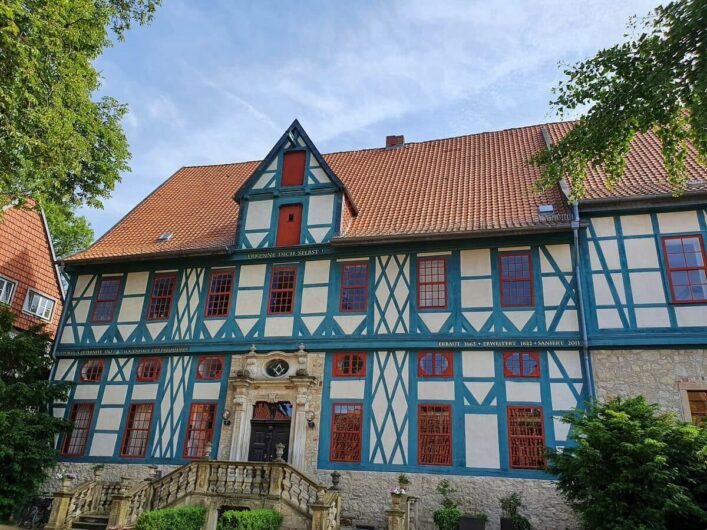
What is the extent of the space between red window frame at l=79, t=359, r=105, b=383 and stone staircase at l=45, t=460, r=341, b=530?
4255 millimetres

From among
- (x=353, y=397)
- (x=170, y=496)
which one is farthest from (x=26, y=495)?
(x=353, y=397)

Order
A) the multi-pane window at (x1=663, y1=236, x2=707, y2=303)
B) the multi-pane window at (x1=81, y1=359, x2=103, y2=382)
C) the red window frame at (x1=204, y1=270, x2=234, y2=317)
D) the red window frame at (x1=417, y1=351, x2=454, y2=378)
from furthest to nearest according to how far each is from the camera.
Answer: the multi-pane window at (x1=81, y1=359, x2=103, y2=382) < the red window frame at (x1=204, y1=270, x2=234, y2=317) < the red window frame at (x1=417, y1=351, x2=454, y2=378) < the multi-pane window at (x1=663, y1=236, x2=707, y2=303)

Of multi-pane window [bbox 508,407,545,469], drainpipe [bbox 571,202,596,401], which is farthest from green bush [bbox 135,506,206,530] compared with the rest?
drainpipe [bbox 571,202,596,401]

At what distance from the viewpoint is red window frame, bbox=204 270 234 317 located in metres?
17.0

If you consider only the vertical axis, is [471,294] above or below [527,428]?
above

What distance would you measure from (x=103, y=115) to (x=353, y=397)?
11.3m

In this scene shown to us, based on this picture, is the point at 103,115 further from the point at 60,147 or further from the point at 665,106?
Answer: the point at 665,106

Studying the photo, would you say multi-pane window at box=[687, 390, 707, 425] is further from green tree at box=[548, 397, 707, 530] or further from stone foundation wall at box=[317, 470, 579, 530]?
stone foundation wall at box=[317, 470, 579, 530]

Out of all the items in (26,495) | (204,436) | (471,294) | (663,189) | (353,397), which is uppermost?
(663,189)

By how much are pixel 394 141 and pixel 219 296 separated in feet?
34.3

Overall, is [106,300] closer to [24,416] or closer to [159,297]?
[159,297]

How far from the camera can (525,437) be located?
13.5 m

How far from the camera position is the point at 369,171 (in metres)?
21.2

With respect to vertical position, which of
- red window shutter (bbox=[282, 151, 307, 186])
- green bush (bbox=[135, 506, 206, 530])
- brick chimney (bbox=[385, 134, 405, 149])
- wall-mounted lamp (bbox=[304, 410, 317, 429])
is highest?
brick chimney (bbox=[385, 134, 405, 149])
